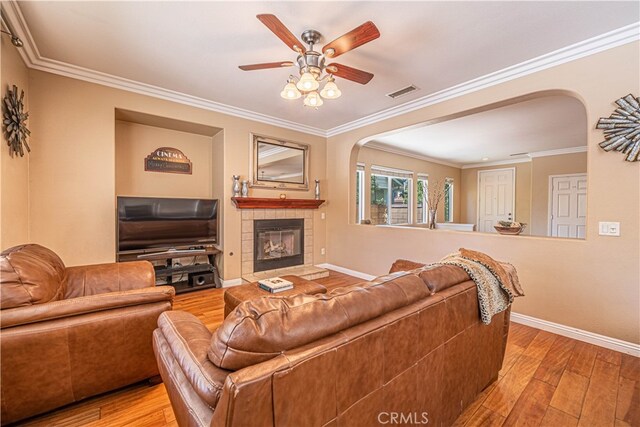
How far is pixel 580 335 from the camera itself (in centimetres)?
243

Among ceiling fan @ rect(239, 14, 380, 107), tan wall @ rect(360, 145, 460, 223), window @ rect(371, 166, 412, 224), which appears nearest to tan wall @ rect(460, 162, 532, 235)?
tan wall @ rect(360, 145, 460, 223)

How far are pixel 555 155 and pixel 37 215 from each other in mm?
8962

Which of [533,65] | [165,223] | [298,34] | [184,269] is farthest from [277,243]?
[533,65]

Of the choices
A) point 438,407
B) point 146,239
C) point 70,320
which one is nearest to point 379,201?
point 146,239

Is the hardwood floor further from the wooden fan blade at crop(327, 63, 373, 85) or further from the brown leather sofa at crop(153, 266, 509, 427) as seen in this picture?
the wooden fan blade at crop(327, 63, 373, 85)

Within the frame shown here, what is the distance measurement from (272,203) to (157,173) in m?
1.70

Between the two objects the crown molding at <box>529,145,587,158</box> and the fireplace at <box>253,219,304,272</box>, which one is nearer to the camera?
the fireplace at <box>253,219,304,272</box>

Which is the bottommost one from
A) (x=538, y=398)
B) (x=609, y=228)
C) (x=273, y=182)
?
(x=538, y=398)

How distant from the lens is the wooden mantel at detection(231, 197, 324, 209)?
4.04 m

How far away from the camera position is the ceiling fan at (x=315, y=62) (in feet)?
5.95

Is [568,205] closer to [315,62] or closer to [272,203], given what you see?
[272,203]

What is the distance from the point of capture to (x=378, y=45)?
2.39 metres

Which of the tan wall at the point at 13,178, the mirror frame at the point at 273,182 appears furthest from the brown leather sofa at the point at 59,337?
Result: the mirror frame at the point at 273,182

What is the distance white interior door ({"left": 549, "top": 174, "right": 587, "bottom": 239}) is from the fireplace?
579 cm
